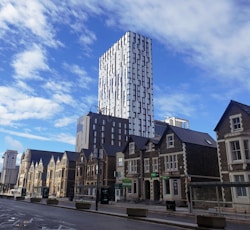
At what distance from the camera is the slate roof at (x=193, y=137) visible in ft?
132

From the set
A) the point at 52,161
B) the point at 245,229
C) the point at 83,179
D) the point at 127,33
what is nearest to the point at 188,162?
the point at 245,229

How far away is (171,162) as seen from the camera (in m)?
39.9

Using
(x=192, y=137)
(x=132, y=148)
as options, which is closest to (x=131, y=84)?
(x=132, y=148)

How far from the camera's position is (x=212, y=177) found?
40.7 meters

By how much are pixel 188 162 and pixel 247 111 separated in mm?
11150

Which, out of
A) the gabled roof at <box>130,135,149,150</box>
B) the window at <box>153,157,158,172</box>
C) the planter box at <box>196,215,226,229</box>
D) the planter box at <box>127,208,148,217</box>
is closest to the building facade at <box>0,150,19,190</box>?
the gabled roof at <box>130,135,149,150</box>

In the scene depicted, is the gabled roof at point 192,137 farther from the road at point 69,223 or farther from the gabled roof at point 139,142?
the road at point 69,223

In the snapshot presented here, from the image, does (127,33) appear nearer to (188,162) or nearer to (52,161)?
(52,161)

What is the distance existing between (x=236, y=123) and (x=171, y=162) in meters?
12.0

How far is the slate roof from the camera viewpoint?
4019 cm

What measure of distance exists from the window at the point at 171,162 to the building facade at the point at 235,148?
8.34 metres

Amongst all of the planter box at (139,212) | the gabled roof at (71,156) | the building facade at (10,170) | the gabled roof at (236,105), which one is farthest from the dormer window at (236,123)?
the building facade at (10,170)

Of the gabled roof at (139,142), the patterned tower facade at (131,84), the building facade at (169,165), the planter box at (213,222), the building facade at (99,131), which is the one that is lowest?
the planter box at (213,222)

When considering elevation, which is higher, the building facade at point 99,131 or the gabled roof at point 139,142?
the building facade at point 99,131
